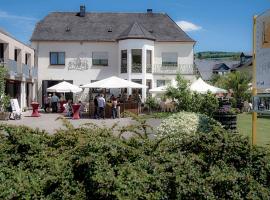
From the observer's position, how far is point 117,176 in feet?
15.7

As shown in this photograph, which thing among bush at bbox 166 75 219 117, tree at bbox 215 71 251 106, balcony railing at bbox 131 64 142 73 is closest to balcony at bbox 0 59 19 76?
balcony railing at bbox 131 64 142 73

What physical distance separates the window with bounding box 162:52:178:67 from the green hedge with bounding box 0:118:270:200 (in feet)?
136

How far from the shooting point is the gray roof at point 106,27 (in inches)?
1842

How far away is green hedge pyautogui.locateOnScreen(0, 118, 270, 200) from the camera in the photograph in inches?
184

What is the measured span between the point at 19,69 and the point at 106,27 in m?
12.4

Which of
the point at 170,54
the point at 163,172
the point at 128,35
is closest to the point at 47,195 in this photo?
the point at 163,172

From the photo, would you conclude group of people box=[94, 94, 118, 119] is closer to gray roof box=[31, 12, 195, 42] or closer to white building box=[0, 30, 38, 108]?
white building box=[0, 30, 38, 108]

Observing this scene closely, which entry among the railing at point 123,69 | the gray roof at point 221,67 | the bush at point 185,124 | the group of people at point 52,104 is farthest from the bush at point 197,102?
the gray roof at point 221,67

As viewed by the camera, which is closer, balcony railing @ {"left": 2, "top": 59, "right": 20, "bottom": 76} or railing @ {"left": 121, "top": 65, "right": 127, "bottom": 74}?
balcony railing @ {"left": 2, "top": 59, "right": 20, "bottom": 76}

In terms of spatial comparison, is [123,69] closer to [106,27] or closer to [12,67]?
[106,27]

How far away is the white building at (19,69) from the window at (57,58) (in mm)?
1975

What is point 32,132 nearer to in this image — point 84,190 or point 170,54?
point 84,190

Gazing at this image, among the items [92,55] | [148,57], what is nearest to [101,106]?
[148,57]

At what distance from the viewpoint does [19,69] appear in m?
39.6
